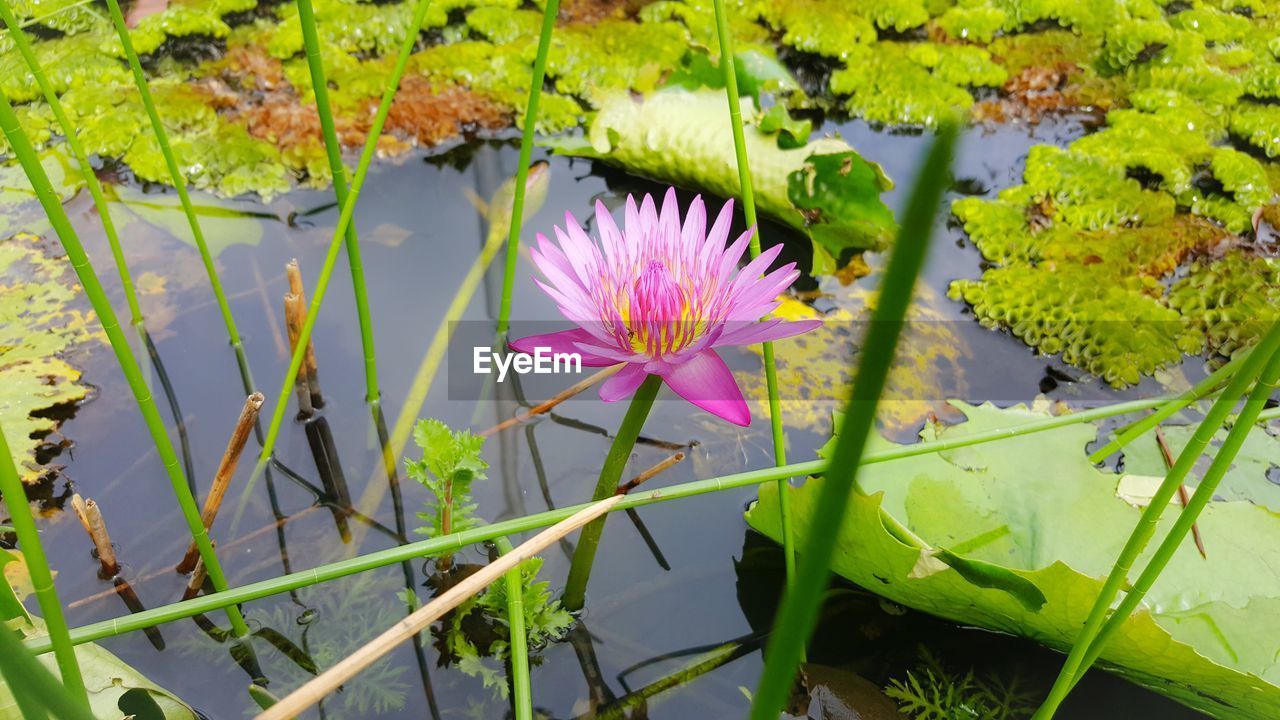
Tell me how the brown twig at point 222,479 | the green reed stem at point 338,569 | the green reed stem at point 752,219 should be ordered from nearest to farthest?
the green reed stem at point 338,569 → the green reed stem at point 752,219 → the brown twig at point 222,479

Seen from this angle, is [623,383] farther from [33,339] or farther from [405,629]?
[33,339]

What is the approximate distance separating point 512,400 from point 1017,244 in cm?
110

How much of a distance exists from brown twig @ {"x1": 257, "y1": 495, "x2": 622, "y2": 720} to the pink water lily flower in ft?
0.47

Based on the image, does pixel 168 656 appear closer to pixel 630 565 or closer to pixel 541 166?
pixel 630 565

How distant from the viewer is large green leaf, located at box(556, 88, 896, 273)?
1644 mm

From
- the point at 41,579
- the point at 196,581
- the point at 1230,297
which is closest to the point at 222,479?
the point at 196,581

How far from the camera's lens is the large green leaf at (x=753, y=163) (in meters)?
1.64

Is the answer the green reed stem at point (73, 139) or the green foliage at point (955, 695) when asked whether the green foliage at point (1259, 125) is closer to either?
the green foliage at point (955, 695)

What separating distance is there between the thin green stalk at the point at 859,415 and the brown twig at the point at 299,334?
100 centimetres

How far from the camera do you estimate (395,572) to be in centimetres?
113

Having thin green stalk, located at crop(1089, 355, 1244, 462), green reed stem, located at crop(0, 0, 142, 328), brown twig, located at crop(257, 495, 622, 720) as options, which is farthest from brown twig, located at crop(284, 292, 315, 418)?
thin green stalk, located at crop(1089, 355, 1244, 462)

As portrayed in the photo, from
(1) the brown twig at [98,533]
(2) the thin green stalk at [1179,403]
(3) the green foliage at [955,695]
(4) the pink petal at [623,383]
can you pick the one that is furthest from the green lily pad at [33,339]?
(2) the thin green stalk at [1179,403]

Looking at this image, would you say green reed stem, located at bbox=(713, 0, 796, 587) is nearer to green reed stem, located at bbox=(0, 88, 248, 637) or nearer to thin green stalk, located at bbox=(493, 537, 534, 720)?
thin green stalk, located at bbox=(493, 537, 534, 720)

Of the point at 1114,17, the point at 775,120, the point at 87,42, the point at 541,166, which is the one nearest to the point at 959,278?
the point at 775,120
